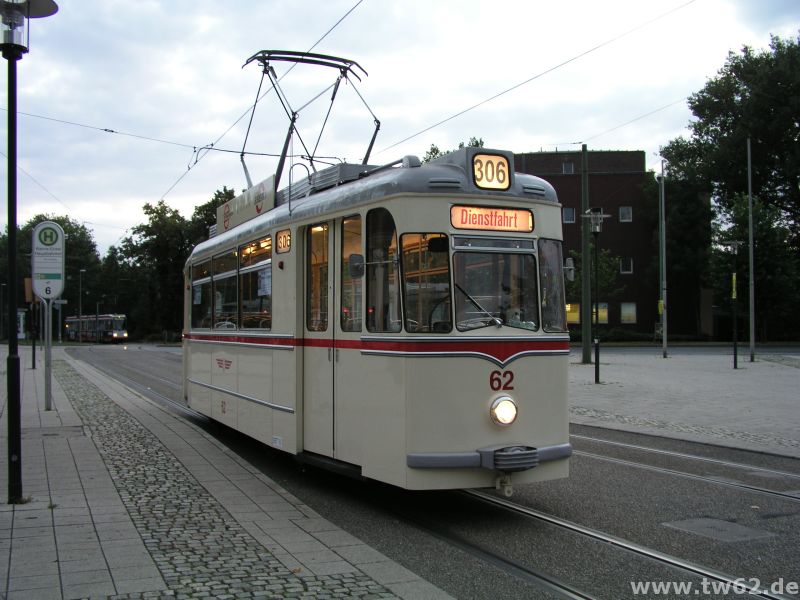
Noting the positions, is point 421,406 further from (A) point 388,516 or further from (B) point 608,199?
(B) point 608,199

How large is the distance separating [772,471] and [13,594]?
8.19m

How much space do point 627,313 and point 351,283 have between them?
5019 centimetres

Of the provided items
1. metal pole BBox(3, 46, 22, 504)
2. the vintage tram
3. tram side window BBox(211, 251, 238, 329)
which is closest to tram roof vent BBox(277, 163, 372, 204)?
tram side window BBox(211, 251, 238, 329)

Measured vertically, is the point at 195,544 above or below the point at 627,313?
below

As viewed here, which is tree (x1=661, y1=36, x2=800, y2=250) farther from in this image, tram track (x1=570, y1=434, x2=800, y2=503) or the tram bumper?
the tram bumper

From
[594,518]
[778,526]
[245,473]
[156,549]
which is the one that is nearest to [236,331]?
[245,473]

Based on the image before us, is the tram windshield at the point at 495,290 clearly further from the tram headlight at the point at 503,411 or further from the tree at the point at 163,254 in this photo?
the tree at the point at 163,254

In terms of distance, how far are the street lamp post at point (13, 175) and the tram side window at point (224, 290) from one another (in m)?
3.43

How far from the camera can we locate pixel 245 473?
8.36 meters

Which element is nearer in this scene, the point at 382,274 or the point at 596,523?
the point at 596,523

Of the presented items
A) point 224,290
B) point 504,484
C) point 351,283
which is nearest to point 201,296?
point 224,290

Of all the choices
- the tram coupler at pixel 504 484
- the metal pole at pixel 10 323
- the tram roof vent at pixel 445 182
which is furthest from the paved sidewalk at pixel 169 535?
the tram roof vent at pixel 445 182

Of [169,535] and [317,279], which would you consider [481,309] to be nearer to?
[317,279]

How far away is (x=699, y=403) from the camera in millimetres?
15609
